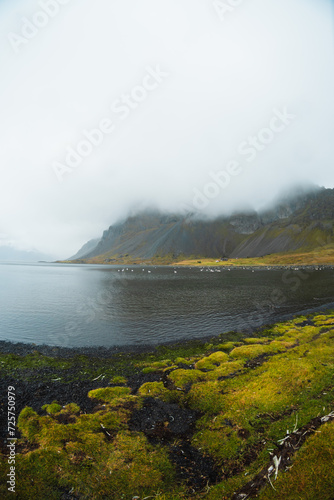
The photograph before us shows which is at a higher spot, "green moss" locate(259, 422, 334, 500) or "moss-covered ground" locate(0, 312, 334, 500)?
"green moss" locate(259, 422, 334, 500)

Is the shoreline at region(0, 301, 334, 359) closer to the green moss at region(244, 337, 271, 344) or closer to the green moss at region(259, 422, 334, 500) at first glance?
the green moss at region(244, 337, 271, 344)

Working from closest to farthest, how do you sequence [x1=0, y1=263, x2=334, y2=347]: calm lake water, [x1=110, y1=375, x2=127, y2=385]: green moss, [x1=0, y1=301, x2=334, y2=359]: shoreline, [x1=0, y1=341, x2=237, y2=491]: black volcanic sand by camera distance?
[x1=0, y1=341, x2=237, y2=491]: black volcanic sand < [x1=110, y1=375, x2=127, y2=385]: green moss < [x1=0, y1=301, x2=334, y2=359]: shoreline < [x1=0, y1=263, x2=334, y2=347]: calm lake water

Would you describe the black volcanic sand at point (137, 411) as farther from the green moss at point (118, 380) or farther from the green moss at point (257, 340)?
the green moss at point (257, 340)

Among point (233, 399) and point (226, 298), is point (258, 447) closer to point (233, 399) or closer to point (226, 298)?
point (233, 399)

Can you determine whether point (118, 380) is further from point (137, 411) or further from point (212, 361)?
point (212, 361)

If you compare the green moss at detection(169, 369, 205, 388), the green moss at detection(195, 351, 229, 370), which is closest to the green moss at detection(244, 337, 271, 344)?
the green moss at detection(195, 351, 229, 370)

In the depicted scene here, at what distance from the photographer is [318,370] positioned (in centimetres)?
1670

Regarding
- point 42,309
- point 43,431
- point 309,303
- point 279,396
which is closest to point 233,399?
point 279,396

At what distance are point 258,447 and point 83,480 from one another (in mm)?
7681

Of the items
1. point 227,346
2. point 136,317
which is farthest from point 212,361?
point 136,317

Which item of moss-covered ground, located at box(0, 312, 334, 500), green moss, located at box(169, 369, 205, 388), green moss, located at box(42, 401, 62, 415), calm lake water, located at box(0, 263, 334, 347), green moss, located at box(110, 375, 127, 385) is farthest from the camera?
calm lake water, located at box(0, 263, 334, 347)

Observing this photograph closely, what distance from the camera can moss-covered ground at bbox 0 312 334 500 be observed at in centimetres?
739

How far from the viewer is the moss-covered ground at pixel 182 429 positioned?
739cm

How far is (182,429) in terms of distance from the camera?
42.0ft
